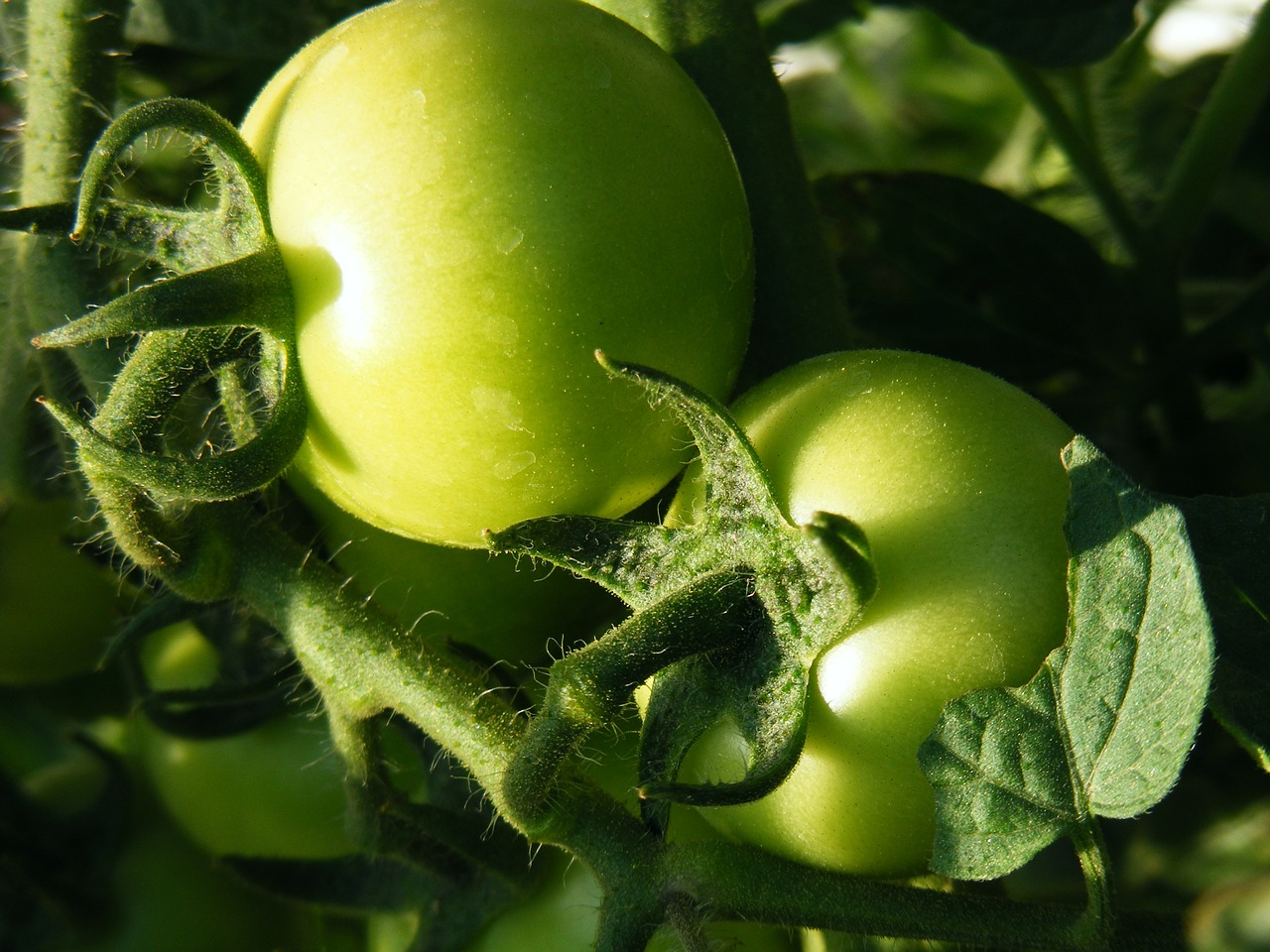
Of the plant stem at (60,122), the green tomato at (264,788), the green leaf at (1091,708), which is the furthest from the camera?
the green tomato at (264,788)

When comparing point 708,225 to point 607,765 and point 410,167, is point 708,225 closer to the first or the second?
point 410,167

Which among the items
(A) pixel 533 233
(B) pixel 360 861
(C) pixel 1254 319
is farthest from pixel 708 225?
(C) pixel 1254 319

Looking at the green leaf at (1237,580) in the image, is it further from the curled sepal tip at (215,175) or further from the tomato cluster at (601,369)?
the curled sepal tip at (215,175)

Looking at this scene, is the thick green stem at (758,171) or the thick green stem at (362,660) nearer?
the thick green stem at (362,660)

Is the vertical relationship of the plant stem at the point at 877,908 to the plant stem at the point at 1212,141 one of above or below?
below

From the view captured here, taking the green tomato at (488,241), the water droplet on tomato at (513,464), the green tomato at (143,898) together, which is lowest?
the green tomato at (143,898)

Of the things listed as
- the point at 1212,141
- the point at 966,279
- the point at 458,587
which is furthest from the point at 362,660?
the point at 1212,141

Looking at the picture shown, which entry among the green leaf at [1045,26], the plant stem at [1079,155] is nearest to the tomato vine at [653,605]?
the green leaf at [1045,26]
